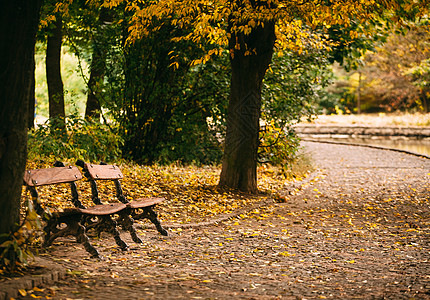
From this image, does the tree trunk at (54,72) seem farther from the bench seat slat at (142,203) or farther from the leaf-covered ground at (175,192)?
the bench seat slat at (142,203)


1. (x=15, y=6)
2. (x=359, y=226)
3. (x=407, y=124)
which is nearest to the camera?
(x=15, y=6)

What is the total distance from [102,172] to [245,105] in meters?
4.22

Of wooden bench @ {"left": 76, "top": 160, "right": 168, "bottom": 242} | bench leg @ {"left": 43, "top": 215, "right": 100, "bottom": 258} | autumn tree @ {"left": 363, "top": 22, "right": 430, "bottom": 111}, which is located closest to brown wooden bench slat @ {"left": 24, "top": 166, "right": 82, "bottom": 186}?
wooden bench @ {"left": 76, "top": 160, "right": 168, "bottom": 242}

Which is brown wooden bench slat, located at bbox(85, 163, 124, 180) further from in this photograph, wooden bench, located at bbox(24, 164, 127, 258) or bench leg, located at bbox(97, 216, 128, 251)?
bench leg, located at bbox(97, 216, 128, 251)

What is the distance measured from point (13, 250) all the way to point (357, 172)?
11723 millimetres

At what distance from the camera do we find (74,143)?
11203 mm

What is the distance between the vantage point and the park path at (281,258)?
192 inches

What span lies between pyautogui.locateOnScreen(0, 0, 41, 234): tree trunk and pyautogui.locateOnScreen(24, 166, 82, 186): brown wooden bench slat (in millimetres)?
753

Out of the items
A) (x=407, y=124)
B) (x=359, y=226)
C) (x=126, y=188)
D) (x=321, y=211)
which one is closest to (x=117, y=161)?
(x=126, y=188)

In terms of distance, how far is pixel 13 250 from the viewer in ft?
15.6

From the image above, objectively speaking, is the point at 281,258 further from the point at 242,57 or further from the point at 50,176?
the point at 242,57

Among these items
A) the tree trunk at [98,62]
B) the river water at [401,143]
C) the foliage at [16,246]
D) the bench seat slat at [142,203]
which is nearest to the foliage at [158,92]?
the tree trunk at [98,62]

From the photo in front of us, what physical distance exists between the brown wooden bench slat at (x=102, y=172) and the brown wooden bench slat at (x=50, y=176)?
342mm

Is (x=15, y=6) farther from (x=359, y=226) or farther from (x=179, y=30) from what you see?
(x=179, y=30)
